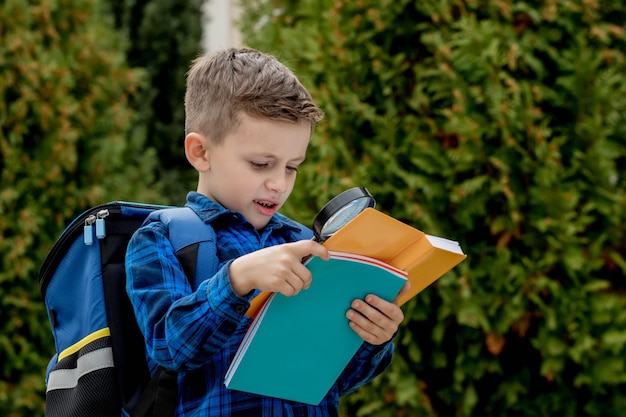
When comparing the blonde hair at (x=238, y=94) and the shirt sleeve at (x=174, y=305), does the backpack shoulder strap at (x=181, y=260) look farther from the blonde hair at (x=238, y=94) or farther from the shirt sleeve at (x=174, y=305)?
the blonde hair at (x=238, y=94)

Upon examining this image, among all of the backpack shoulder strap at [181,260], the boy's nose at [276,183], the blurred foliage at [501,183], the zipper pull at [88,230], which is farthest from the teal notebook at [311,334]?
the blurred foliage at [501,183]

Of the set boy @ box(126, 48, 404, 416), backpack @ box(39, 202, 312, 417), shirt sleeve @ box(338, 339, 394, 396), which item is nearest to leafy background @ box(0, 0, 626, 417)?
shirt sleeve @ box(338, 339, 394, 396)

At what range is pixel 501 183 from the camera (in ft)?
10.1

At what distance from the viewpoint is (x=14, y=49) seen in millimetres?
4152

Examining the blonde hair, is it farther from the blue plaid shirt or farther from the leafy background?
the leafy background

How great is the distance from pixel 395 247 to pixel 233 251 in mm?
369

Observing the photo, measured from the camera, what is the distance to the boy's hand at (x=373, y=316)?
1526 millimetres

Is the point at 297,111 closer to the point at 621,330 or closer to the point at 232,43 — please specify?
the point at 621,330

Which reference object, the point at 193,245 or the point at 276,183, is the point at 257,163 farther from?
the point at 193,245

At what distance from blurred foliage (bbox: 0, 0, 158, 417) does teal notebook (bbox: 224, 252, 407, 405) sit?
112 inches

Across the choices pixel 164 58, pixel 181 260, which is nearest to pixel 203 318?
pixel 181 260

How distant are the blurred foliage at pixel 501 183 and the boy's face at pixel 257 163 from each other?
159 centimetres

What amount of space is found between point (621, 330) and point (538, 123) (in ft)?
2.91

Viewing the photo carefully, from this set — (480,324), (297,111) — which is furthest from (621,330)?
(297,111)
